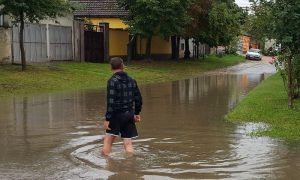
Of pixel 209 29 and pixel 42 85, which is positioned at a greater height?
pixel 209 29

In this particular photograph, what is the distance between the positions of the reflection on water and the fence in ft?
37.3

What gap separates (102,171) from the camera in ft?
24.3

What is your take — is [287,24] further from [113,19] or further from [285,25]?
[113,19]

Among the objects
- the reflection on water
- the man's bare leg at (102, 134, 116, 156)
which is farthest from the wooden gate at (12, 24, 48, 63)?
the man's bare leg at (102, 134, 116, 156)

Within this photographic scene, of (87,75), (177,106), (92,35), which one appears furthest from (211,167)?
(92,35)

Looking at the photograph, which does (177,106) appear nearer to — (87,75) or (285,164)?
(285,164)

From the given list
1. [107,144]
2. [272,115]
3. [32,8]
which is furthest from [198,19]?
[107,144]

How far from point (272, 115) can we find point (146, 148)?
4396mm

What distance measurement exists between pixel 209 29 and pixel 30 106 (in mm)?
28520

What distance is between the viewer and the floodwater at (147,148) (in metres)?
7.35

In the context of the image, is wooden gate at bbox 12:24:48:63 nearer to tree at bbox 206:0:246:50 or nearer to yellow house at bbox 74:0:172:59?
yellow house at bbox 74:0:172:59

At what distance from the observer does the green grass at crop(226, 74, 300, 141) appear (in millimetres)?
10305

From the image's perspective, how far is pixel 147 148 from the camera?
30.3ft

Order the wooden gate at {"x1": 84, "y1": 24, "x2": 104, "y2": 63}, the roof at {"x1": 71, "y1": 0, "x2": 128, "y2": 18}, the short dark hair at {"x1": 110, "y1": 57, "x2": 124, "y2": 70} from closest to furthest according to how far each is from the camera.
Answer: the short dark hair at {"x1": 110, "y1": 57, "x2": 124, "y2": 70} < the wooden gate at {"x1": 84, "y1": 24, "x2": 104, "y2": 63} < the roof at {"x1": 71, "y1": 0, "x2": 128, "y2": 18}
